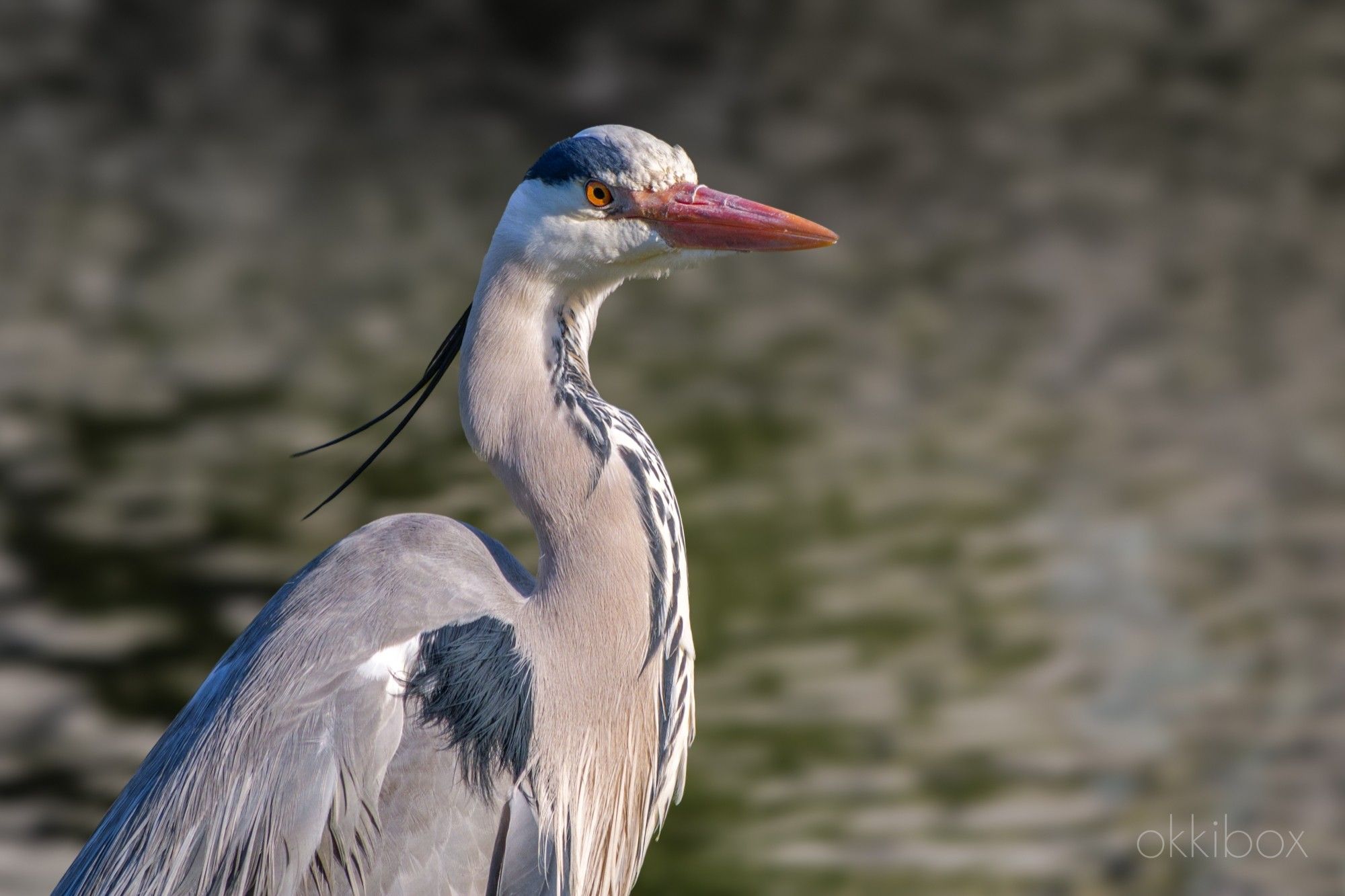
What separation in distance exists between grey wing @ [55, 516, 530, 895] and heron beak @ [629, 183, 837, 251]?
551mm

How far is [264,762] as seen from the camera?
1.88 m

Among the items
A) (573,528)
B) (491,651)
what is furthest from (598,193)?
(491,651)

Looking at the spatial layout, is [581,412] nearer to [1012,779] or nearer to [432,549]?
[432,549]

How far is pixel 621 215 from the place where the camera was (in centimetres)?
201

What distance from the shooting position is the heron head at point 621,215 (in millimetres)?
1993

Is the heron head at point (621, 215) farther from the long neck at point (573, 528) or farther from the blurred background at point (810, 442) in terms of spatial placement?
the blurred background at point (810, 442)

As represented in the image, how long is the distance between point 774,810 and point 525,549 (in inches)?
48.0

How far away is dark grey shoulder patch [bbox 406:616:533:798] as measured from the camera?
1.95m

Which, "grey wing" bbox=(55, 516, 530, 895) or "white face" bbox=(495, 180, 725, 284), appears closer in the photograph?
"grey wing" bbox=(55, 516, 530, 895)

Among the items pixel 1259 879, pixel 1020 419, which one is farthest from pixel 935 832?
pixel 1020 419

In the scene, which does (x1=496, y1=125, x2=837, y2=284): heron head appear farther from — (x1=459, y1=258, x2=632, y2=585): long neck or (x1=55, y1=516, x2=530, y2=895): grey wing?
(x1=55, y1=516, x2=530, y2=895): grey wing

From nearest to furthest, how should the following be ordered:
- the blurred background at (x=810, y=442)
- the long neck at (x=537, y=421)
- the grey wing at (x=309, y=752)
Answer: the grey wing at (x=309, y=752) → the long neck at (x=537, y=421) → the blurred background at (x=810, y=442)

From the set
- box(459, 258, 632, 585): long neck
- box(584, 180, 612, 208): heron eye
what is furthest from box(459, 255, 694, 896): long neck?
box(584, 180, 612, 208): heron eye

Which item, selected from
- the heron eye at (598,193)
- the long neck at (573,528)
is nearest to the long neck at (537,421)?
the long neck at (573,528)
